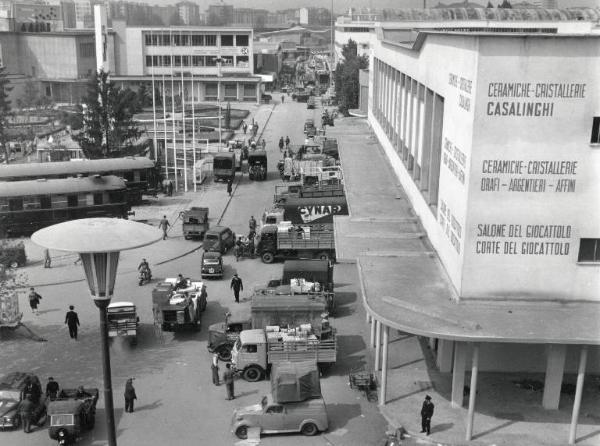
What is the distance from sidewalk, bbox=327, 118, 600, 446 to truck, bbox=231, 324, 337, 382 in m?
2.12

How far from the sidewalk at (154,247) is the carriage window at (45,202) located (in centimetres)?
224

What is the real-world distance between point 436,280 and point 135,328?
10.9 metres

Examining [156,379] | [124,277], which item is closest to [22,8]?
[124,277]

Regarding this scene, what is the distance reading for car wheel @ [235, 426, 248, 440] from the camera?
765 inches

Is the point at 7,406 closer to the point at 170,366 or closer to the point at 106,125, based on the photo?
the point at 170,366

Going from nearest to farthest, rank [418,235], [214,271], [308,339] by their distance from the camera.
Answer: [308,339] < [418,235] < [214,271]

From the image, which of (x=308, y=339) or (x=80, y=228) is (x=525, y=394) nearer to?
(x=308, y=339)

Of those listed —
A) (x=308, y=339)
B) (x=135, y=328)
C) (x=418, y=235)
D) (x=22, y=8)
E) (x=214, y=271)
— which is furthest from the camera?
(x=22, y=8)

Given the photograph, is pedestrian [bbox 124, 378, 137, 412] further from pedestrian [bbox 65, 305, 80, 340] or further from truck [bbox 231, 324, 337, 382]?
pedestrian [bbox 65, 305, 80, 340]

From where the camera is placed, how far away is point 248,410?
19.9 meters

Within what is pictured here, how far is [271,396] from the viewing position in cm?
2003

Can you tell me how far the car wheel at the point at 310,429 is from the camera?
64.0ft

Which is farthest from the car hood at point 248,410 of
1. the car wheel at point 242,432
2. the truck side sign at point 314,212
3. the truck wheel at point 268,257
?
the truck side sign at point 314,212

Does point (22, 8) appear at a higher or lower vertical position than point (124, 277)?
higher
